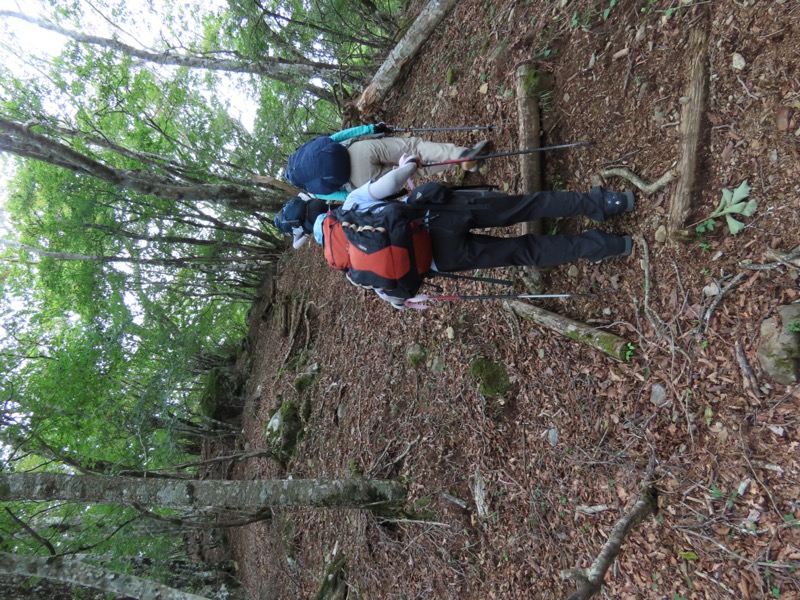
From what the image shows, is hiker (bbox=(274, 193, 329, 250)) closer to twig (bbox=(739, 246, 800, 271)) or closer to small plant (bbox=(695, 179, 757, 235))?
small plant (bbox=(695, 179, 757, 235))

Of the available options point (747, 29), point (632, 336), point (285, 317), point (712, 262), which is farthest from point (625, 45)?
point (285, 317)

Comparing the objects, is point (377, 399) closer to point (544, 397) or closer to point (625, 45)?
point (544, 397)

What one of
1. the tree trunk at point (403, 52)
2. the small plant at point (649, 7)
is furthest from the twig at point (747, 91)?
the tree trunk at point (403, 52)

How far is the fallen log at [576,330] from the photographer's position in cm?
391

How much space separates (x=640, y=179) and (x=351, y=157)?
2.99m

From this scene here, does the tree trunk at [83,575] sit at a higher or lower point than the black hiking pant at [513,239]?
lower

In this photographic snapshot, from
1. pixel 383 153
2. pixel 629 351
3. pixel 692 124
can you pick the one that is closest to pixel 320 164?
pixel 383 153

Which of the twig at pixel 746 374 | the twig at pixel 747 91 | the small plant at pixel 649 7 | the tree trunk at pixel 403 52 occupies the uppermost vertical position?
the tree trunk at pixel 403 52

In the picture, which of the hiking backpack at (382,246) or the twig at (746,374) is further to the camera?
the hiking backpack at (382,246)

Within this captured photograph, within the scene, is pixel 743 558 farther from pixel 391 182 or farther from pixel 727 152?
pixel 391 182

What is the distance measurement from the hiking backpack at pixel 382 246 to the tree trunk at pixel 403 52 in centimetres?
528

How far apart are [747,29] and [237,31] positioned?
31.4 feet

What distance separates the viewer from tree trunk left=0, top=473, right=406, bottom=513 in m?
4.64

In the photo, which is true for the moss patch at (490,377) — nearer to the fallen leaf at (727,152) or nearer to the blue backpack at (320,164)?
the blue backpack at (320,164)
